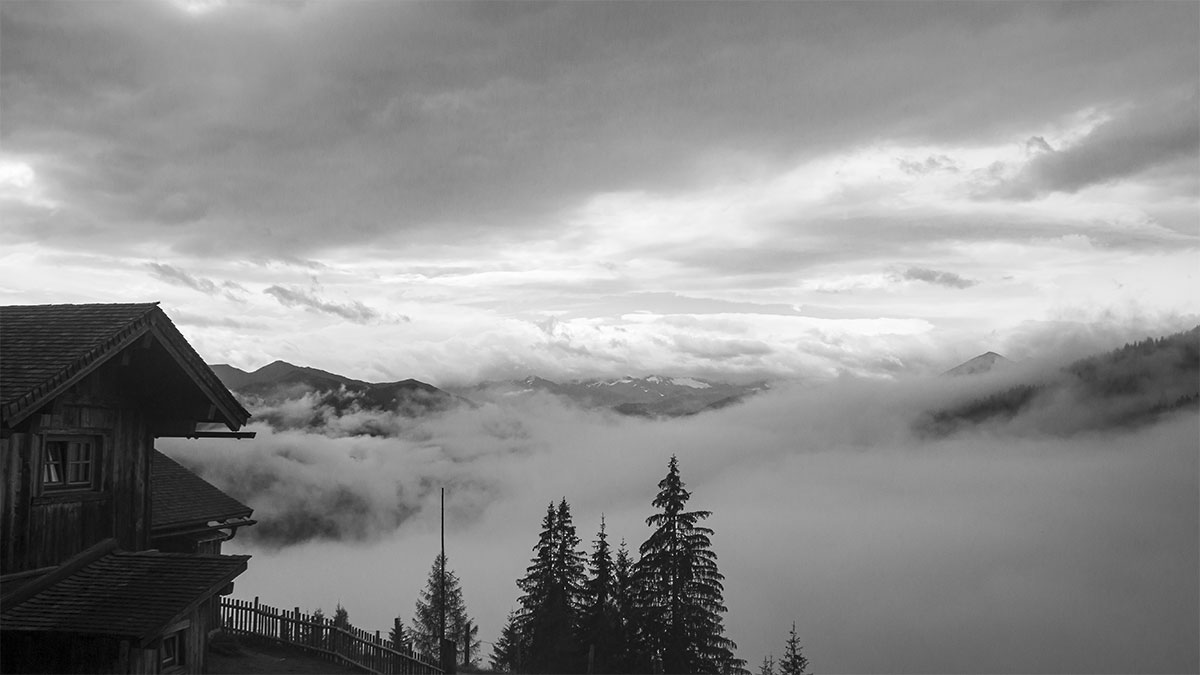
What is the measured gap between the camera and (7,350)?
12695mm

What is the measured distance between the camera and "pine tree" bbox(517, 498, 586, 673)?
4466cm

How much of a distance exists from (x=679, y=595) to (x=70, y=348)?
122ft

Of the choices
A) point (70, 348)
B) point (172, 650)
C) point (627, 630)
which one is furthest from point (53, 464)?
point (627, 630)

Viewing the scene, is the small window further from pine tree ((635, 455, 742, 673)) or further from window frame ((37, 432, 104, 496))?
pine tree ((635, 455, 742, 673))

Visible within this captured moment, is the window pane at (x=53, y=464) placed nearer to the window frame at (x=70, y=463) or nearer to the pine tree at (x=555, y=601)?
the window frame at (x=70, y=463)

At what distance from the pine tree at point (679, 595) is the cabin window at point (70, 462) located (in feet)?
111

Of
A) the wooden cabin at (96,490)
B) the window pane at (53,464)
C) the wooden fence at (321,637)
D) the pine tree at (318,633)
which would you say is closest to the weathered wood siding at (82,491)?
the wooden cabin at (96,490)

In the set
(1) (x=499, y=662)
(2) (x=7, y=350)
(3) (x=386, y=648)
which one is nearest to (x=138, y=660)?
(2) (x=7, y=350)

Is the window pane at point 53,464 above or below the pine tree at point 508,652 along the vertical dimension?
above

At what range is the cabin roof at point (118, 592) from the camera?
11.7 m

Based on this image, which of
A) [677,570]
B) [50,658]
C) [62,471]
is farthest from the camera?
[677,570]

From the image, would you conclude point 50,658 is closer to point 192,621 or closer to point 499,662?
point 192,621

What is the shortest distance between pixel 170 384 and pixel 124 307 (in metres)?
1.77

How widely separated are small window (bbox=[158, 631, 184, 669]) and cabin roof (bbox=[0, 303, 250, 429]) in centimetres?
376
